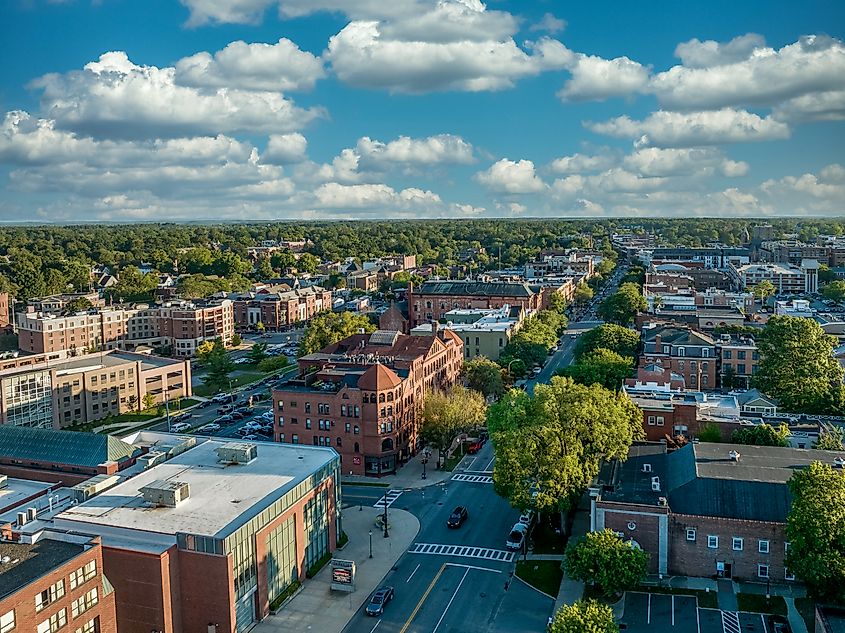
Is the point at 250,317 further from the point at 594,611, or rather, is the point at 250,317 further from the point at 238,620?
the point at 594,611

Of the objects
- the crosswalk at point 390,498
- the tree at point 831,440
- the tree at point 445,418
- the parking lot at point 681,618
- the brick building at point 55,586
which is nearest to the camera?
the brick building at point 55,586

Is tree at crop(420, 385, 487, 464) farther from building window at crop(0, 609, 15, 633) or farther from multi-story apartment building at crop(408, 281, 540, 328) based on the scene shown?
multi-story apartment building at crop(408, 281, 540, 328)

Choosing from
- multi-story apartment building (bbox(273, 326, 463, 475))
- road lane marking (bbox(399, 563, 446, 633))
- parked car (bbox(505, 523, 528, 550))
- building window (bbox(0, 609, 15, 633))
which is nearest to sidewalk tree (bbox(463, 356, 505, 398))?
multi-story apartment building (bbox(273, 326, 463, 475))

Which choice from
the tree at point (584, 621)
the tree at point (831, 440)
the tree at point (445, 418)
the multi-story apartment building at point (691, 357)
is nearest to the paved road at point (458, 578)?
the tree at point (445, 418)

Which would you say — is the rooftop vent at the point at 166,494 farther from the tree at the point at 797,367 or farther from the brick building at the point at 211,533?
the tree at the point at 797,367

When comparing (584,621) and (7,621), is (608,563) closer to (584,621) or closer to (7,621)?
(584,621)
